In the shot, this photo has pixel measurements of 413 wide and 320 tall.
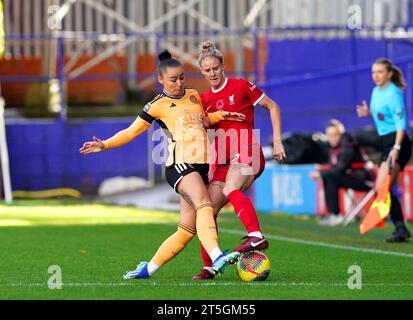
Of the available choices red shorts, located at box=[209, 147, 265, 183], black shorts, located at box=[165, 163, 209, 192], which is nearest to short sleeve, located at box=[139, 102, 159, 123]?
black shorts, located at box=[165, 163, 209, 192]

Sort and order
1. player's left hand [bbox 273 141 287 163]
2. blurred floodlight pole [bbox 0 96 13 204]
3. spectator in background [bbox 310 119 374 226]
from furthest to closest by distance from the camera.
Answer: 1. blurred floodlight pole [bbox 0 96 13 204]
2. spectator in background [bbox 310 119 374 226]
3. player's left hand [bbox 273 141 287 163]

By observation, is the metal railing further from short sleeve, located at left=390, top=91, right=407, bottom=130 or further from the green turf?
short sleeve, located at left=390, top=91, right=407, bottom=130

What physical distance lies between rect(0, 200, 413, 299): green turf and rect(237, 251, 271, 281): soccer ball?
9 cm

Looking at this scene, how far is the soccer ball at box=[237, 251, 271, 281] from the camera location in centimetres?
977

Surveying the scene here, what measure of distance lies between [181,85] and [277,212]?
10.1 m

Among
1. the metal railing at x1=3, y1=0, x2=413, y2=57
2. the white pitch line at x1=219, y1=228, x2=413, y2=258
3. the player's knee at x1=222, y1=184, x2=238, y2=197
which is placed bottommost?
the white pitch line at x1=219, y1=228, x2=413, y2=258

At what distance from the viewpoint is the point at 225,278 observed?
33.2 ft

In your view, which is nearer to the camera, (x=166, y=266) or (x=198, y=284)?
(x=198, y=284)

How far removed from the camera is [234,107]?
Result: 33.6 feet

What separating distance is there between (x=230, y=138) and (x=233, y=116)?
7.4 inches

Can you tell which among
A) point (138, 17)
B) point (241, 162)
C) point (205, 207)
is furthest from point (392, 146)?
point (138, 17)

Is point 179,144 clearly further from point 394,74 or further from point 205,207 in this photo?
point 394,74
